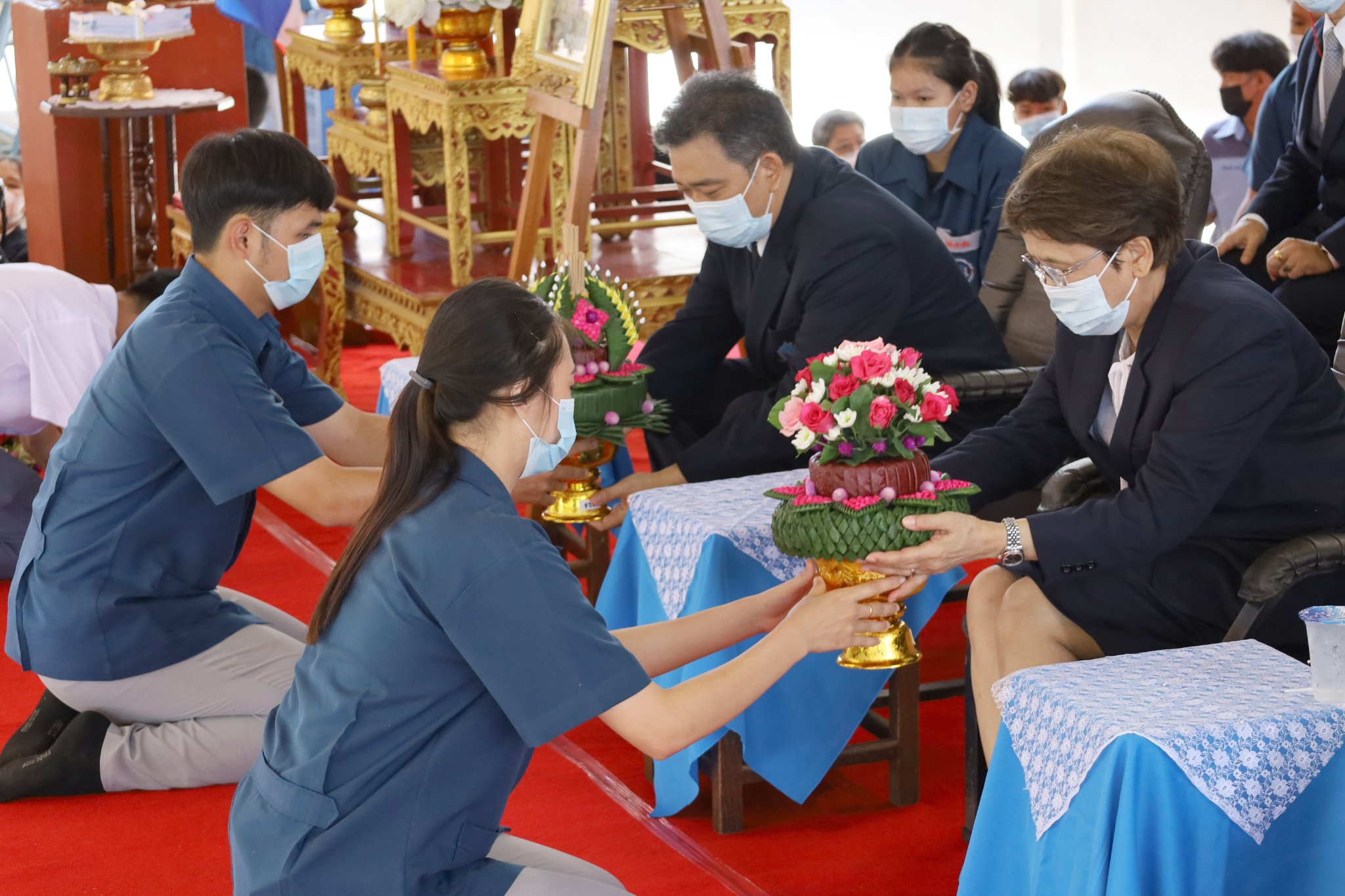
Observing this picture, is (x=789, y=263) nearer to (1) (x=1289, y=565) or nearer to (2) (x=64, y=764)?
(1) (x=1289, y=565)

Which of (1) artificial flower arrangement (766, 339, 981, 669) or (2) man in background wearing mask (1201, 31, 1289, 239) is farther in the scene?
(2) man in background wearing mask (1201, 31, 1289, 239)

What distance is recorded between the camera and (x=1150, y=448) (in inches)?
87.4

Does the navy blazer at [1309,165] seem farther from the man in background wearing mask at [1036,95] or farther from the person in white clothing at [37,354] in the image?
the person in white clothing at [37,354]

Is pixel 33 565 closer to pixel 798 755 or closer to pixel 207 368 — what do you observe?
pixel 207 368

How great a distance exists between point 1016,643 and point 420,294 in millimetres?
3235

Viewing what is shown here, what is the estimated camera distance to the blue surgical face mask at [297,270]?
273 centimetres

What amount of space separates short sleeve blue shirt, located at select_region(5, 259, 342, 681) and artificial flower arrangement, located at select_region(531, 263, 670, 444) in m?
0.56

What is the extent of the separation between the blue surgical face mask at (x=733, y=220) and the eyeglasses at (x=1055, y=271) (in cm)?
98

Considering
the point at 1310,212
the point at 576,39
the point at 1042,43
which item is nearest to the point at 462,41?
the point at 576,39

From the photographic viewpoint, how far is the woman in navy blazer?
211cm

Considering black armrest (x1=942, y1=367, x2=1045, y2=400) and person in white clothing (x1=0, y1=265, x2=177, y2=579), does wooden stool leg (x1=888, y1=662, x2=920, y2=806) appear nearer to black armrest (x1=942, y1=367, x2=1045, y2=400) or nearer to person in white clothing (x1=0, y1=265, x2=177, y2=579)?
black armrest (x1=942, y1=367, x2=1045, y2=400)

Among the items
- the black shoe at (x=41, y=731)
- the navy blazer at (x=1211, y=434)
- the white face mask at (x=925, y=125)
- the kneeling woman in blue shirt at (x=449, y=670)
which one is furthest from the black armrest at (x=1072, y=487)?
the black shoe at (x=41, y=731)

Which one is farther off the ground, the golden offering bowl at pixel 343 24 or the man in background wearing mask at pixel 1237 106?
the golden offering bowl at pixel 343 24

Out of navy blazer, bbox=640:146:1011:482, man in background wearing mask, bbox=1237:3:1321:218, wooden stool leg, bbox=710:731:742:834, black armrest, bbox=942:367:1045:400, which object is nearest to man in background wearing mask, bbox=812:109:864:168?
man in background wearing mask, bbox=1237:3:1321:218
